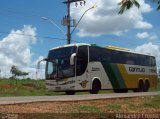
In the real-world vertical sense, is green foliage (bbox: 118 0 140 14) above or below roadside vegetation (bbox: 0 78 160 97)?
above

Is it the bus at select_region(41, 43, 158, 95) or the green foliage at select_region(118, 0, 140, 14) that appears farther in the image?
the bus at select_region(41, 43, 158, 95)

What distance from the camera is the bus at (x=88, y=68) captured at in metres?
29.6

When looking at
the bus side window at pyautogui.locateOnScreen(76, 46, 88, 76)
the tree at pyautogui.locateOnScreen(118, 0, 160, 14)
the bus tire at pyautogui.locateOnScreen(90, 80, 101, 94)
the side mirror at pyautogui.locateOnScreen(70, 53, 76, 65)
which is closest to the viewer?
the tree at pyautogui.locateOnScreen(118, 0, 160, 14)

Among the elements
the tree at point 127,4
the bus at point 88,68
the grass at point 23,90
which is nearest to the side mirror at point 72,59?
the bus at point 88,68

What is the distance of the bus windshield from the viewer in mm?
29531

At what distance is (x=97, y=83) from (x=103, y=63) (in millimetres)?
1441

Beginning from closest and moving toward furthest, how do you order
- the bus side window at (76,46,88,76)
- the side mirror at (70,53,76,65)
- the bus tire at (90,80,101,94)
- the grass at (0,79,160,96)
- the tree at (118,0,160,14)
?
the tree at (118,0,160,14), the side mirror at (70,53,76,65), the bus side window at (76,46,88,76), the bus tire at (90,80,101,94), the grass at (0,79,160,96)

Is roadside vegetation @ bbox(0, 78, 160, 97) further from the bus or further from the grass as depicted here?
the bus

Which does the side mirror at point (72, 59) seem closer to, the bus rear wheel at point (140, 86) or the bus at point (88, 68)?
the bus at point (88, 68)

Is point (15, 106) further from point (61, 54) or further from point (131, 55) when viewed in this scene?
point (131, 55)

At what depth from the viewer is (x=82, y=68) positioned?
98.3ft

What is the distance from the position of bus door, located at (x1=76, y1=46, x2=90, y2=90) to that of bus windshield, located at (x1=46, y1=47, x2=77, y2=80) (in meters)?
0.43

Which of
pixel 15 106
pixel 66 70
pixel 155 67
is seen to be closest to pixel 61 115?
pixel 15 106

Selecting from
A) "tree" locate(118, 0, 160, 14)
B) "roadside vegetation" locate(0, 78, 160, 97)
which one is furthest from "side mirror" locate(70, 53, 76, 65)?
"tree" locate(118, 0, 160, 14)
